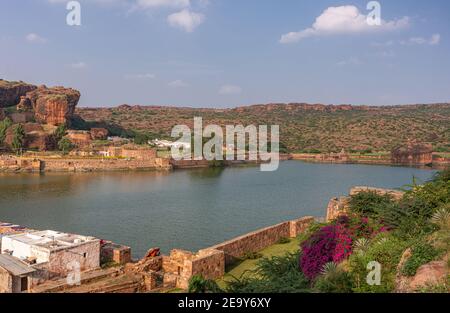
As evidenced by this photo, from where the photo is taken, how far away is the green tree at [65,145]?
5121cm

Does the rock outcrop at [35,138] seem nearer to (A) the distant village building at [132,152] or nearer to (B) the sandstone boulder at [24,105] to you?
(A) the distant village building at [132,152]

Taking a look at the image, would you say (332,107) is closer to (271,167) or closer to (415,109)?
(415,109)

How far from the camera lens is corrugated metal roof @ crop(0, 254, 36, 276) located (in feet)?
32.2

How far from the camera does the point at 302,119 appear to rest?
10600 cm

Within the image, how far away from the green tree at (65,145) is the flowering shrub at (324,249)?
149 feet

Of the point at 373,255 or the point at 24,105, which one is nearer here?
the point at 373,255

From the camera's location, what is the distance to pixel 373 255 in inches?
314

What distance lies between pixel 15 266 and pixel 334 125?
→ 85.8m

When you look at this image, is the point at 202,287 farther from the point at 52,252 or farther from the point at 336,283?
the point at 52,252

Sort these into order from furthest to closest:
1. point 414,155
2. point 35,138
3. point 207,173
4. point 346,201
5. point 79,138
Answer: point 414,155 < point 79,138 < point 35,138 < point 207,173 < point 346,201

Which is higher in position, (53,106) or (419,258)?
(53,106)

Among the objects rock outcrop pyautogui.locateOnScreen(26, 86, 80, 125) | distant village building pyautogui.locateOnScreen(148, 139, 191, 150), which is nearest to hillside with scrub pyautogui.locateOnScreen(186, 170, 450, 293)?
distant village building pyautogui.locateOnScreen(148, 139, 191, 150)

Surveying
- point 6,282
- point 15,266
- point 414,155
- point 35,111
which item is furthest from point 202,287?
point 35,111
